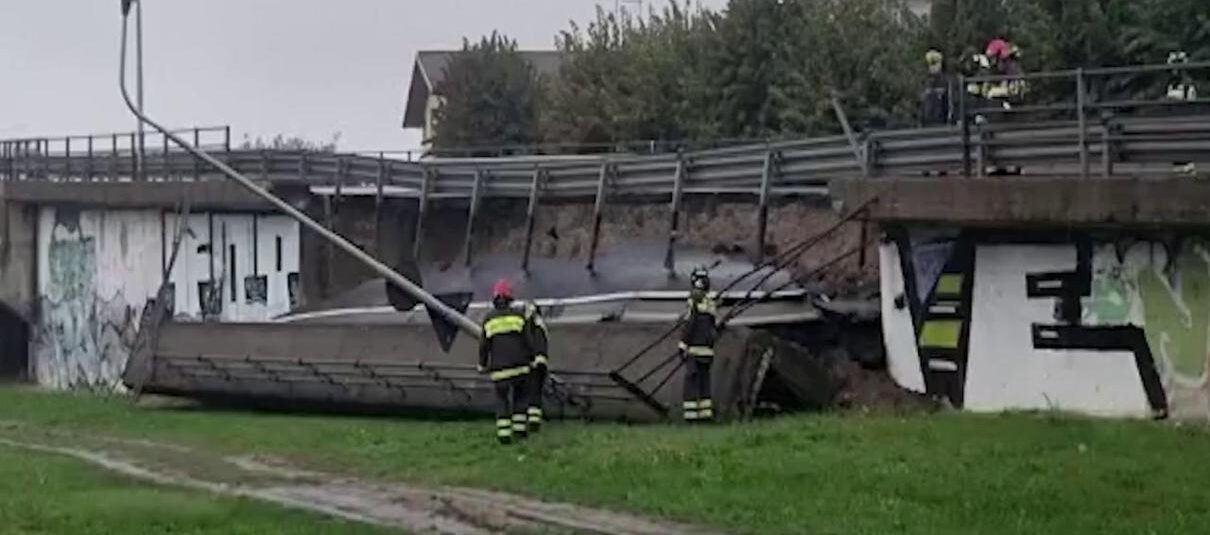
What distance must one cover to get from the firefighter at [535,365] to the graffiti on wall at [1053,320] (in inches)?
189

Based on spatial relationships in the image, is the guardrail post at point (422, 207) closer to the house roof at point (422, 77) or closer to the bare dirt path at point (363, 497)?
the bare dirt path at point (363, 497)

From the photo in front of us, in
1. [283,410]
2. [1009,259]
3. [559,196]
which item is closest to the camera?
[1009,259]

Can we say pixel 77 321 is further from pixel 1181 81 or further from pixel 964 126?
pixel 964 126

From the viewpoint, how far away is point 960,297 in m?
25.7

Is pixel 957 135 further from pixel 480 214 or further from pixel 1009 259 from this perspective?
pixel 480 214

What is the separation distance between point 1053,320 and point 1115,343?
0.92 meters

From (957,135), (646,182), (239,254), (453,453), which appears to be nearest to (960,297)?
(957,135)

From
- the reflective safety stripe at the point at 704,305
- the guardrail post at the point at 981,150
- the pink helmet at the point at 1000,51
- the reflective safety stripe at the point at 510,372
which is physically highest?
the pink helmet at the point at 1000,51

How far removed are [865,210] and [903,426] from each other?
4482mm

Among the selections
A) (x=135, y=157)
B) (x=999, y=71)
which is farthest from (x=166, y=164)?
(x=999, y=71)

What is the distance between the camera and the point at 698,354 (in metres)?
25.2

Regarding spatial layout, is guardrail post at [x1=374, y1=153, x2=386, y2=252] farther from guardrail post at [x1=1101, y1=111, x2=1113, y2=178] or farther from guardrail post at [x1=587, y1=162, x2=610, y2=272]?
guardrail post at [x1=1101, y1=111, x2=1113, y2=178]

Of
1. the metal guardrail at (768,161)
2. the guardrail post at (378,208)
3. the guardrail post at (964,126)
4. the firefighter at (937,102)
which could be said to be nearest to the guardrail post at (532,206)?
the metal guardrail at (768,161)

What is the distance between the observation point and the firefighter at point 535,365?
24.6 meters
